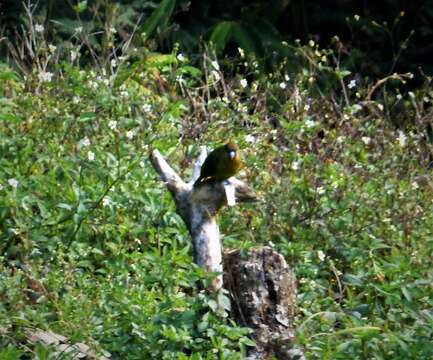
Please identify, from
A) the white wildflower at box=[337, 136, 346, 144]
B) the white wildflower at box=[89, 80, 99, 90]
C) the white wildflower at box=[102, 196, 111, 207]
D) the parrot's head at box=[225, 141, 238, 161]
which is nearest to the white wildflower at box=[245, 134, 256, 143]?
the white wildflower at box=[337, 136, 346, 144]

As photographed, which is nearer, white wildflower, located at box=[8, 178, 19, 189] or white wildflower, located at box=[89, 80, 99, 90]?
white wildflower, located at box=[8, 178, 19, 189]

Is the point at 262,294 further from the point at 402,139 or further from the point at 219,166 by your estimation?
the point at 402,139

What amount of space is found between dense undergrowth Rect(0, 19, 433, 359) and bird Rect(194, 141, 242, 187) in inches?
18.3

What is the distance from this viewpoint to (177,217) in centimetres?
733

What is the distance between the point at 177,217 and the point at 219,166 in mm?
1064

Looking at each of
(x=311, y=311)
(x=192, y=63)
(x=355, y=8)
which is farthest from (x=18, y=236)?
(x=355, y=8)

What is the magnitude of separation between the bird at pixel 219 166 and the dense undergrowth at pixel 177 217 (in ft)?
1.53

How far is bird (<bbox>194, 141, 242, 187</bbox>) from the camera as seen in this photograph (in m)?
6.32

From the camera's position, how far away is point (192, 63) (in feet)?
36.4

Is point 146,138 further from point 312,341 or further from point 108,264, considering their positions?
point 312,341

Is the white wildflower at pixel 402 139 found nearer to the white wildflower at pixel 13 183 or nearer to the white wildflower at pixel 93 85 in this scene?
the white wildflower at pixel 93 85

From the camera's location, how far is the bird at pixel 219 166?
20.7 feet

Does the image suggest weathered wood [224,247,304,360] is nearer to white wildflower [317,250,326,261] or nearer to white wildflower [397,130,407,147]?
white wildflower [317,250,326,261]

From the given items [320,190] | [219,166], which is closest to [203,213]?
[219,166]
